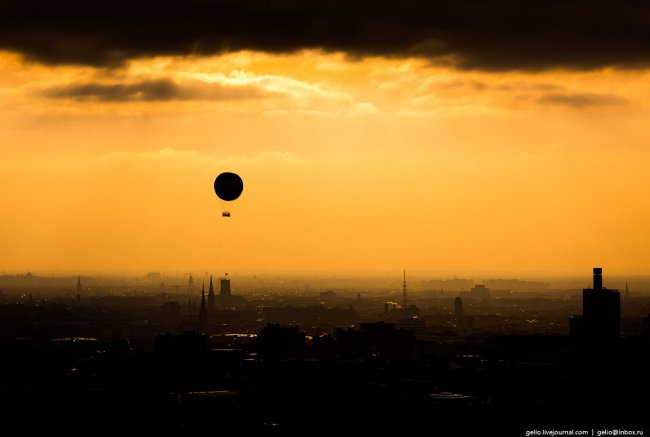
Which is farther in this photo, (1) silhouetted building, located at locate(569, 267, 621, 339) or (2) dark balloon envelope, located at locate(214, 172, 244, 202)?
(1) silhouetted building, located at locate(569, 267, 621, 339)

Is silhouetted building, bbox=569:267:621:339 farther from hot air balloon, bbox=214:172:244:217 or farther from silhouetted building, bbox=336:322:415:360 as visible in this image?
hot air balloon, bbox=214:172:244:217

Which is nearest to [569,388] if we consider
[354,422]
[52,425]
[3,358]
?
[354,422]

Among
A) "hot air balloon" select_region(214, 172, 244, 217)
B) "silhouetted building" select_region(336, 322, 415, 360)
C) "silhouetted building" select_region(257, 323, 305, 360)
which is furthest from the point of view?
"silhouetted building" select_region(336, 322, 415, 360)

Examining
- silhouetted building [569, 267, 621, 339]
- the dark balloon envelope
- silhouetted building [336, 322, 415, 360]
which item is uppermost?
the dark balloon envelope

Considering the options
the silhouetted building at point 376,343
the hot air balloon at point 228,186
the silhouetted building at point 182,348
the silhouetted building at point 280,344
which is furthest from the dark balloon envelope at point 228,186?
the silhouetted building at point 376,343

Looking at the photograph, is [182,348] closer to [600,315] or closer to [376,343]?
[376,343]

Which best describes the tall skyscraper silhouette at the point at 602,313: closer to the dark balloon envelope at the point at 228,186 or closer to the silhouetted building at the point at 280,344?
the silhouetted building at the point at 280,344

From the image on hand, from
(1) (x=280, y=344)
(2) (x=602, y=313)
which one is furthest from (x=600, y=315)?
(1) (x=280, y=344)

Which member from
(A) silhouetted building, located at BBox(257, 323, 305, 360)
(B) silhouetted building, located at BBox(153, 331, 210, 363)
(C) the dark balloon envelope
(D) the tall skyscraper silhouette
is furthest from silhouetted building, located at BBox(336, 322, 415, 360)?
(C) the dark balloon envelope
